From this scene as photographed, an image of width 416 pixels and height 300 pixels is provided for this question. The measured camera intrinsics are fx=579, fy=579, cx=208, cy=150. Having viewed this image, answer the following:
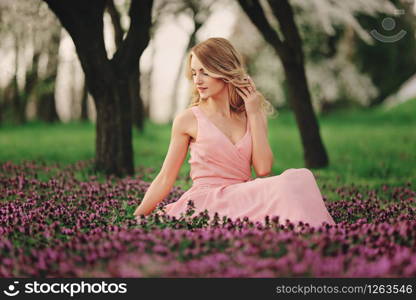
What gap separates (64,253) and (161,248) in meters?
0.74

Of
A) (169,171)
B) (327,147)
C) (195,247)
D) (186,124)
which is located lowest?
(327,147)

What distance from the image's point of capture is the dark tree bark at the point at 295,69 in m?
11.9

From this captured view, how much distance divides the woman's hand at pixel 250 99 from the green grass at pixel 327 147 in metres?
3.24

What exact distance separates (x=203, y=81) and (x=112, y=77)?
4.24 metres

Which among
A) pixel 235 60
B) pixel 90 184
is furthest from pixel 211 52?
pixel 90 184

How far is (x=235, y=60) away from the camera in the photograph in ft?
19.8

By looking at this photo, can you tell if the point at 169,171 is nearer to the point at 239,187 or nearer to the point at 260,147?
the point at 239,187

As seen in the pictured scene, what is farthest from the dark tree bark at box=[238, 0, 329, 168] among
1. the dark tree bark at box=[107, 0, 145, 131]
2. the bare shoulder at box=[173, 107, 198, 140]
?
the bare shoulder at box=[173, 107, 198, 140]

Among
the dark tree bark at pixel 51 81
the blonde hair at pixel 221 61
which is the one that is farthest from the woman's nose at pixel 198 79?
the dark tree bark at pixel 51 81

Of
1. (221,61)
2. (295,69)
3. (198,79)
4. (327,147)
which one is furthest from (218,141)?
(327,147)

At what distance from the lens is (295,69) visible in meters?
12.1

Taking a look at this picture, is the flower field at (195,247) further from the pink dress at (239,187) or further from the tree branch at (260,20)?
the tree branch at (260,20)

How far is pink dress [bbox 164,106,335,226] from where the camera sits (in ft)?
17.1

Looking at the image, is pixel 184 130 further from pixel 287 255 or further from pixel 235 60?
pixel 287 255
